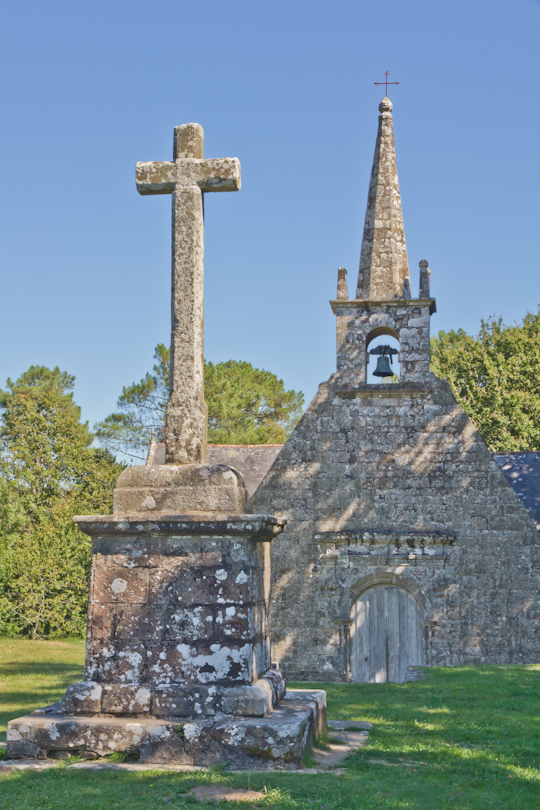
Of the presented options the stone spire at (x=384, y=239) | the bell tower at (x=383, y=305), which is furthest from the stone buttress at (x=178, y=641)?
the stone spire at (x=384, y=239)

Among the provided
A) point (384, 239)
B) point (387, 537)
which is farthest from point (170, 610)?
point (384, 239)

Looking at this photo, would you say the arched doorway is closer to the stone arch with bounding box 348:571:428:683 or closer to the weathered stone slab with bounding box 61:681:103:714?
the stone arch with bounding box 348:571:428:683

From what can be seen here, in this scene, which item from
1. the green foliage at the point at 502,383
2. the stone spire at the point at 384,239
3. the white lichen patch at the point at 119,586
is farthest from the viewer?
the green foliage at the point at 502,383

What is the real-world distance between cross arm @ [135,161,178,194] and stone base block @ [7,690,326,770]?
3630mm

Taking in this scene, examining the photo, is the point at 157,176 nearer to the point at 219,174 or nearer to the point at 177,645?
the point at 219,174

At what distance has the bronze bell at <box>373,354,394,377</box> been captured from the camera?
13.0 meters

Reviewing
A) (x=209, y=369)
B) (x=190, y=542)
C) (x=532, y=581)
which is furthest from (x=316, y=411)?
(x=209, y=369)

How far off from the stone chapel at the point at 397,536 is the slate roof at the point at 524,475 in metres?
2.39

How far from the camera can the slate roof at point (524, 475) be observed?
47.5 ft

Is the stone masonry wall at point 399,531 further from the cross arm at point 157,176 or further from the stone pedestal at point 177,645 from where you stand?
the cross arm at point 157,176

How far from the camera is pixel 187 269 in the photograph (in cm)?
538

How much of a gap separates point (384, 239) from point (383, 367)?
2352 mm

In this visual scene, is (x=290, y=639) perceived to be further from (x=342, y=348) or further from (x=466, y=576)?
(x=342, y=348)

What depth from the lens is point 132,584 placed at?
4.82 m
